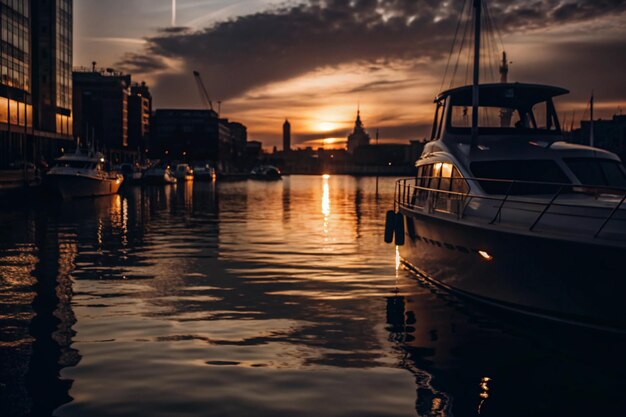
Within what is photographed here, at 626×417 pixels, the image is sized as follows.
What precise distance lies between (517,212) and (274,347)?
4.91 meters

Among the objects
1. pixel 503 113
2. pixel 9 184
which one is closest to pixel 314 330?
pixel 503 113

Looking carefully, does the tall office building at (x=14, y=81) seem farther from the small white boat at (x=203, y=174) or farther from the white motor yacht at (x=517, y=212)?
the white motor yacht at (x=517, y=212)

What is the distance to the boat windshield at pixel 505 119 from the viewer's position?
16859 mm

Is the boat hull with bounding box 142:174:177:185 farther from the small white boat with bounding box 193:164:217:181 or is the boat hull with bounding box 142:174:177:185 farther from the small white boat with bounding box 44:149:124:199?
the small white boat with bounding box 44:149:124:199

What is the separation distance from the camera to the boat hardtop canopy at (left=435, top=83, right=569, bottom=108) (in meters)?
17.0

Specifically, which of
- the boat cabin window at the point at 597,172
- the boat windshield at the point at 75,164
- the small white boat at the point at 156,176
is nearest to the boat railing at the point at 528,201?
the boat cabin window at the point at 597,172

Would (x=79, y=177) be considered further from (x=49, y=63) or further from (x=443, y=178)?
(x=443, y=178)

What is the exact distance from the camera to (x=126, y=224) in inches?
1283

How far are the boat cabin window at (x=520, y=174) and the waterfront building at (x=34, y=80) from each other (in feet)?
194

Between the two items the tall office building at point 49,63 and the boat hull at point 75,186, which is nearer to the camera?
the boat hull at point 75,186

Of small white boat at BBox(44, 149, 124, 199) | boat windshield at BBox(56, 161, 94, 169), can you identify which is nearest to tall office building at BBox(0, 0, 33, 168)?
small white boat at BBox(44, 149, 124, 199)

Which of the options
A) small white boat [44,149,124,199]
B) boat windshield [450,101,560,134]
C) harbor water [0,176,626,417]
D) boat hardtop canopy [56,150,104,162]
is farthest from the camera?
boat hardtop canopy [56,150,104,162]

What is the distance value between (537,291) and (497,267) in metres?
0.98

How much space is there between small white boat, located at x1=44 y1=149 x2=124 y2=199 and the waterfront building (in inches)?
397
